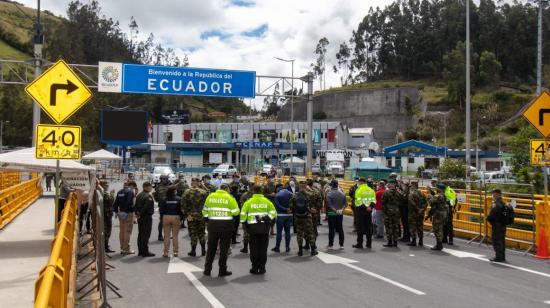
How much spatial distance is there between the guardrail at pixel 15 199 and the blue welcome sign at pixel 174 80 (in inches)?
224

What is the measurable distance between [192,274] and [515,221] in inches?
346

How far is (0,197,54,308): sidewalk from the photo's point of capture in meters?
7.92

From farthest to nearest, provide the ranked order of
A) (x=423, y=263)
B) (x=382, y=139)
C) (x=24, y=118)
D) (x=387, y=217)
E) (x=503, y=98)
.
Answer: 1. (x=382, y=139)
2. (x=503, y=98)
3. (x=24, y=118)
4. (x=387, y=217)
5. (x=423, y=263)

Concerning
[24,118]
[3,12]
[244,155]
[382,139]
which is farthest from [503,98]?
[3,12]

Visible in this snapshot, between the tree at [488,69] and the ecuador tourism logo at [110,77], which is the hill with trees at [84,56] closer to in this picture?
the ecuador tourism logo at [110,77]

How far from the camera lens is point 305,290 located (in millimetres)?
9000

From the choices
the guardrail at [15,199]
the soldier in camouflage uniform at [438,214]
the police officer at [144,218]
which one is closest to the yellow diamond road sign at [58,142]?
the police officer at [144,218]

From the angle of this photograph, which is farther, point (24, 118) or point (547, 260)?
point (24, 118)

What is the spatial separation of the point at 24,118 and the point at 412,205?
2902 inches

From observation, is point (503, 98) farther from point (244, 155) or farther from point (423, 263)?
point (423, 263)

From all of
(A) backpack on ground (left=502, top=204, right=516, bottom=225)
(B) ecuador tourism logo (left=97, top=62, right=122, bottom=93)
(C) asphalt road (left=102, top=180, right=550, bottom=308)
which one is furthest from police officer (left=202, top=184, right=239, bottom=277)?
(B) ecuador tourism logo (left=97, top=62, right=122, bottom=93)

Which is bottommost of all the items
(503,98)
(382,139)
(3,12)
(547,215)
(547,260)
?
(547,260)

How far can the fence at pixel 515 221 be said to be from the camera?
13.2 metres

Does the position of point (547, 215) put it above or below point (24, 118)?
below
